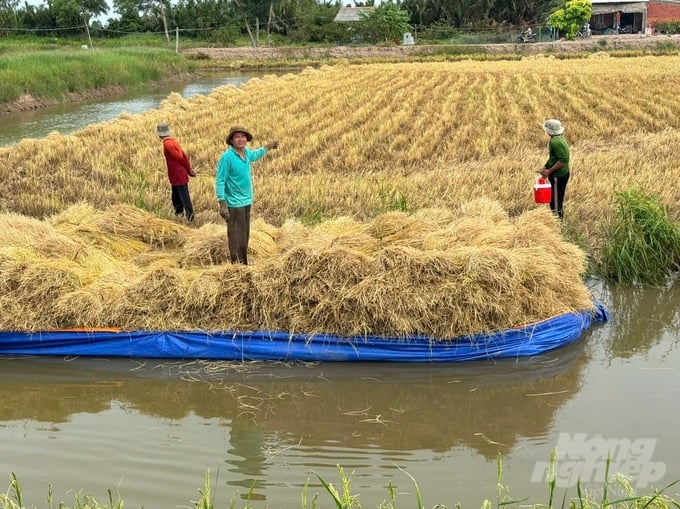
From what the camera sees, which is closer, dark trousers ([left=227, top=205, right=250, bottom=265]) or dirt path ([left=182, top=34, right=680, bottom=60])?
dark trousers ([left=227, top=205, right=250, bottom=265])

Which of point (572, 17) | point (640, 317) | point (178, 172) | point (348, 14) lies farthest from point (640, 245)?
point (348, 14)

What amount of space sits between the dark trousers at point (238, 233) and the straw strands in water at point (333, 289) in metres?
0.39

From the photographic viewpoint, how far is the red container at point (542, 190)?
763cm

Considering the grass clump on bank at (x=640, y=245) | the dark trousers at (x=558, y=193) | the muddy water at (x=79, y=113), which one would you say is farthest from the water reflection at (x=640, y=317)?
the muddy water at (x=79, y=113)

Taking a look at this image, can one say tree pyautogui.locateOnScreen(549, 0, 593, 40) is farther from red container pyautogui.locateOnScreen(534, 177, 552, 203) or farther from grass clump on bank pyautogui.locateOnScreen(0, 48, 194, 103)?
red container pyautogui.locateOnScreen(534, 177, 552, 203)

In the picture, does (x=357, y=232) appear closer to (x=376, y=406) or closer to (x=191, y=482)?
(x=376, y=406)

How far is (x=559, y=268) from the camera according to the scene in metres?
5.85

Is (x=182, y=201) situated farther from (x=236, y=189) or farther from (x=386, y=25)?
(x=386, y=25)

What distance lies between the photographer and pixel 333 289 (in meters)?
5.44

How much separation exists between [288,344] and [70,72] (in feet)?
86.5

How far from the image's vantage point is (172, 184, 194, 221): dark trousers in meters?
8.52

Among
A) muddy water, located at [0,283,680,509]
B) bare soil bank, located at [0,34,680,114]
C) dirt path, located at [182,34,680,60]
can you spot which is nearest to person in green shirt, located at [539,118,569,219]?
muddy water, located at [0,283,680,509]

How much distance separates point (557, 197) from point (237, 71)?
123 feet

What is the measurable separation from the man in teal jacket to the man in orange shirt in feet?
6.72
